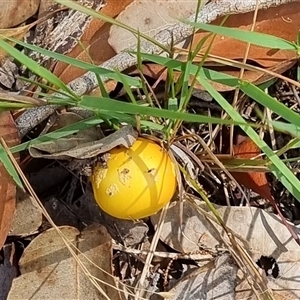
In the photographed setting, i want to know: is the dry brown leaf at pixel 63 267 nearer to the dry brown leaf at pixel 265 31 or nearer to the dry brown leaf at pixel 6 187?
the dry brown leaf at pixel 6 187

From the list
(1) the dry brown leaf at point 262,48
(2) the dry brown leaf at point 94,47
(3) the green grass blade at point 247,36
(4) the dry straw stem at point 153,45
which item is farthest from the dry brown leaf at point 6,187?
(3) the green grass blade at point 247,36

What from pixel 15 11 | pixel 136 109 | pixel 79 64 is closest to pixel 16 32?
pixel 15 11

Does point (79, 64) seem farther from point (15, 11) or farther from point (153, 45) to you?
point (15, 11)

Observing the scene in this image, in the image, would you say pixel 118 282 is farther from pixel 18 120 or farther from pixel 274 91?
pixel 274 91

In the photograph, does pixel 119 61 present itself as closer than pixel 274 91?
Yes

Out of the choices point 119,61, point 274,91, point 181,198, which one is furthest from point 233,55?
point 181,198

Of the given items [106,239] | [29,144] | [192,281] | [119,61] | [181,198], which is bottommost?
[192,281]
